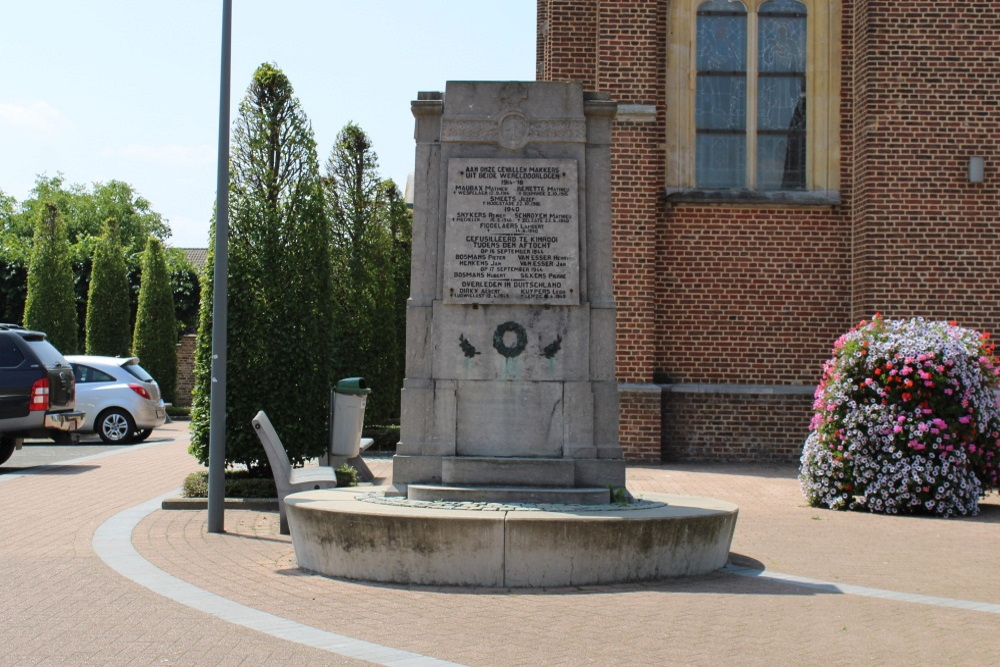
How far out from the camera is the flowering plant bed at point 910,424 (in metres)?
11.6

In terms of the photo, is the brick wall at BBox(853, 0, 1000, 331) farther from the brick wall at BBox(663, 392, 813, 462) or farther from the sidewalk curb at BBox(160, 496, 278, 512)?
the sidewalk curb at BBox(160, 496, 278, 512)

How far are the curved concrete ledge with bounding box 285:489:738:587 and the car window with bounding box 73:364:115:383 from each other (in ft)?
50.8

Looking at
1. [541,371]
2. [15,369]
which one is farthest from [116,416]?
[541,371]

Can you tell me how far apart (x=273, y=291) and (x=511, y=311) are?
4.56m

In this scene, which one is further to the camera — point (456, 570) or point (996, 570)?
point (996, 570)

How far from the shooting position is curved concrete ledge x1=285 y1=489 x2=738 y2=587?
7.32 metres

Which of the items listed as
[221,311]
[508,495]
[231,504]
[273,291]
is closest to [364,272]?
[273,291]

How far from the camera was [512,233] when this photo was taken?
881 cm

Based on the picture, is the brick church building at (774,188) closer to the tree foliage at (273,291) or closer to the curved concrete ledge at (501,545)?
the tree foliage at (273,291)

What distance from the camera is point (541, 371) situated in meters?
8.71

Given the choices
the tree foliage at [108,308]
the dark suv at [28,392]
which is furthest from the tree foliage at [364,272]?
the tree foliage at [108,308]

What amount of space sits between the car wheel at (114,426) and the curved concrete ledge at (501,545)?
15.4m

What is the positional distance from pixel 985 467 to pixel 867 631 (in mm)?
6486

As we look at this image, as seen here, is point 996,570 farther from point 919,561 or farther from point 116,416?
point 116,416
